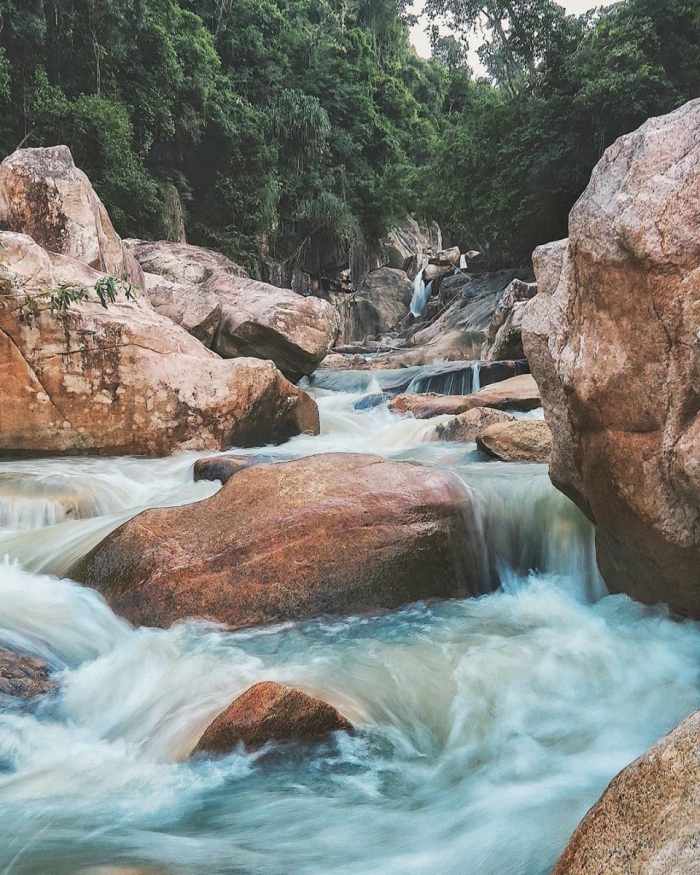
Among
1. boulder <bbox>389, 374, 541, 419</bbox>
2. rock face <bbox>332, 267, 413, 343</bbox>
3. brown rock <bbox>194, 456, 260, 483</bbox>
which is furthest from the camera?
rock face <bbox>332, 267, 413, 343</bbox>

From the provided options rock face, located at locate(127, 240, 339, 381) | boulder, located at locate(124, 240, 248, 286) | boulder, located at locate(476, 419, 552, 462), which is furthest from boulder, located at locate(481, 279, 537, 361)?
boulder, located at locate(124, 240, 248, 286)

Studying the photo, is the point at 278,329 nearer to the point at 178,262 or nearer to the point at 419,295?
the point at 178,262

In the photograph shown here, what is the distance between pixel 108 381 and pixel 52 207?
4.33m

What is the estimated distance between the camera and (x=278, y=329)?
11.6 m

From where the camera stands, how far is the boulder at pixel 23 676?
3006mm

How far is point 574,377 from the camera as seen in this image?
3488mm

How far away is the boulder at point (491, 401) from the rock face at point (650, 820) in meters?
7.87

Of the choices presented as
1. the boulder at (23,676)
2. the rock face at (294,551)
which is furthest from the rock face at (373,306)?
the boulder at (23,676)

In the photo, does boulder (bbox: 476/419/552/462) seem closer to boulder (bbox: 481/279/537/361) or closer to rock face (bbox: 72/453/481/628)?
rock face (bbox: 72/453/481/628)

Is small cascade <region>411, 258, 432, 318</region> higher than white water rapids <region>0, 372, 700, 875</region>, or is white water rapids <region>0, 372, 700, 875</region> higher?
small cascade <region>411, 258, 432, 318</region>

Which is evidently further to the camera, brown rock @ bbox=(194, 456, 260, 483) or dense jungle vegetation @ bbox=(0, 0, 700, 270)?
dense jungle vegetation @ bbox=(0, 0, 700, 270)

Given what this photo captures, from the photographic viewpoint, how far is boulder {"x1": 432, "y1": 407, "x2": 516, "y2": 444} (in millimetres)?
8438

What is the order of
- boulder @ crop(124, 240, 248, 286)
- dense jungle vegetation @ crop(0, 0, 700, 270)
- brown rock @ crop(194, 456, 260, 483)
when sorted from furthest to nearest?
dense jungle vegetation @ crop(0, 0, 700, 270) < boulder @ crop(124, 240, 248, 286) < brown rock @ crop(194, 456, 260, 483)

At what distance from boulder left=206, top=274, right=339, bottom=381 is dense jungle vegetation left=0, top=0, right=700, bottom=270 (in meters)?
8.21
